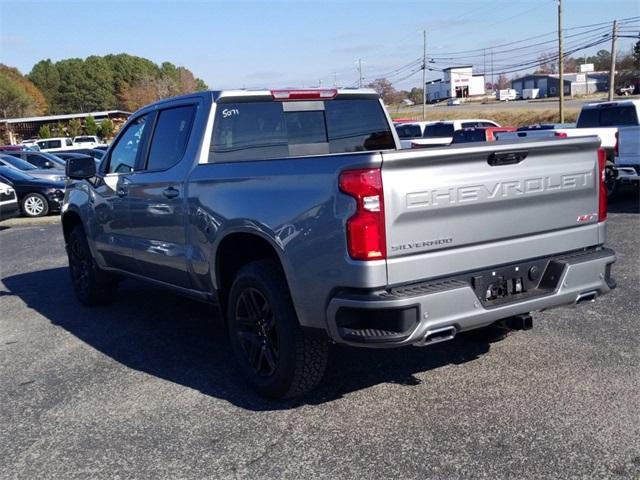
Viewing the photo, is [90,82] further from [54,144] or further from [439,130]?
[439,130]

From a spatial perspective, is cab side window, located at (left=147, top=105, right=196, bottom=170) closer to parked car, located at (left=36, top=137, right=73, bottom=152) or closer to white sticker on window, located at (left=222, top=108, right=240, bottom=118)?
white sticker on window, located at (left=222, top=108, right=240, bottom=118)

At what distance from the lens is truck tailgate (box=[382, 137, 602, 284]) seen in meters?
3.57

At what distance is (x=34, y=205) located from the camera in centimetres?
1709

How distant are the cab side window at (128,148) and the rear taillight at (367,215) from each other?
2984 mm

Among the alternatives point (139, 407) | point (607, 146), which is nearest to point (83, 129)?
point (607, 146)

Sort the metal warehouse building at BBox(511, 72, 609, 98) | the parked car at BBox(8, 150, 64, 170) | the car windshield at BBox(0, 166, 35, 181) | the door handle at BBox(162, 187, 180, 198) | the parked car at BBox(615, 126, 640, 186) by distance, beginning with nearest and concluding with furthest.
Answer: the door handle at BBox(162, 187, 180, 198)
the parked car at BBox(615, 126, 640, 186)
the car windshield at BBox(0, 166, 35, 181)
the parked car at BBox(8, 150, 64, 170)
the metal warehouse building at BBox(511, 72, 609, 98)

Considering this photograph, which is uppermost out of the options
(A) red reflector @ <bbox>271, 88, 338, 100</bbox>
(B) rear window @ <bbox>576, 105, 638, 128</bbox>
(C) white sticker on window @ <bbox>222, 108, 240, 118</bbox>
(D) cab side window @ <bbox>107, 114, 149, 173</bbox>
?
→ (A) red reflector @ <bbox>271, 88, 338, 100</bbox>

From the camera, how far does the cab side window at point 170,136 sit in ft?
17.2

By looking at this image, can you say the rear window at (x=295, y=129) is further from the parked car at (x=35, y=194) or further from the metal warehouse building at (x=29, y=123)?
the metal warehouse building at (x=29, y=123)

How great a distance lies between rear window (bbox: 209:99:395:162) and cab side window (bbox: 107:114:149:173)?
1.12 metres

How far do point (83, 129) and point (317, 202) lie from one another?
6025cm

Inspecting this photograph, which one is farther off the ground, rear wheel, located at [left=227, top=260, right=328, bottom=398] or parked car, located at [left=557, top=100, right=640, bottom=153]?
parked car, located at [left=557, top=100, right=640, bottom=153]

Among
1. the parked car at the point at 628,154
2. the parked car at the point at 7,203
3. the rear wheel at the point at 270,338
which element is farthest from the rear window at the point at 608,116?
the parked car at the point at 7,203

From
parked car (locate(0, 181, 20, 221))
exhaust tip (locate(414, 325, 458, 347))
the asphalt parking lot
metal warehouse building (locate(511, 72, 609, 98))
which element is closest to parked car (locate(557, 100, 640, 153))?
the asphalt parking lot
